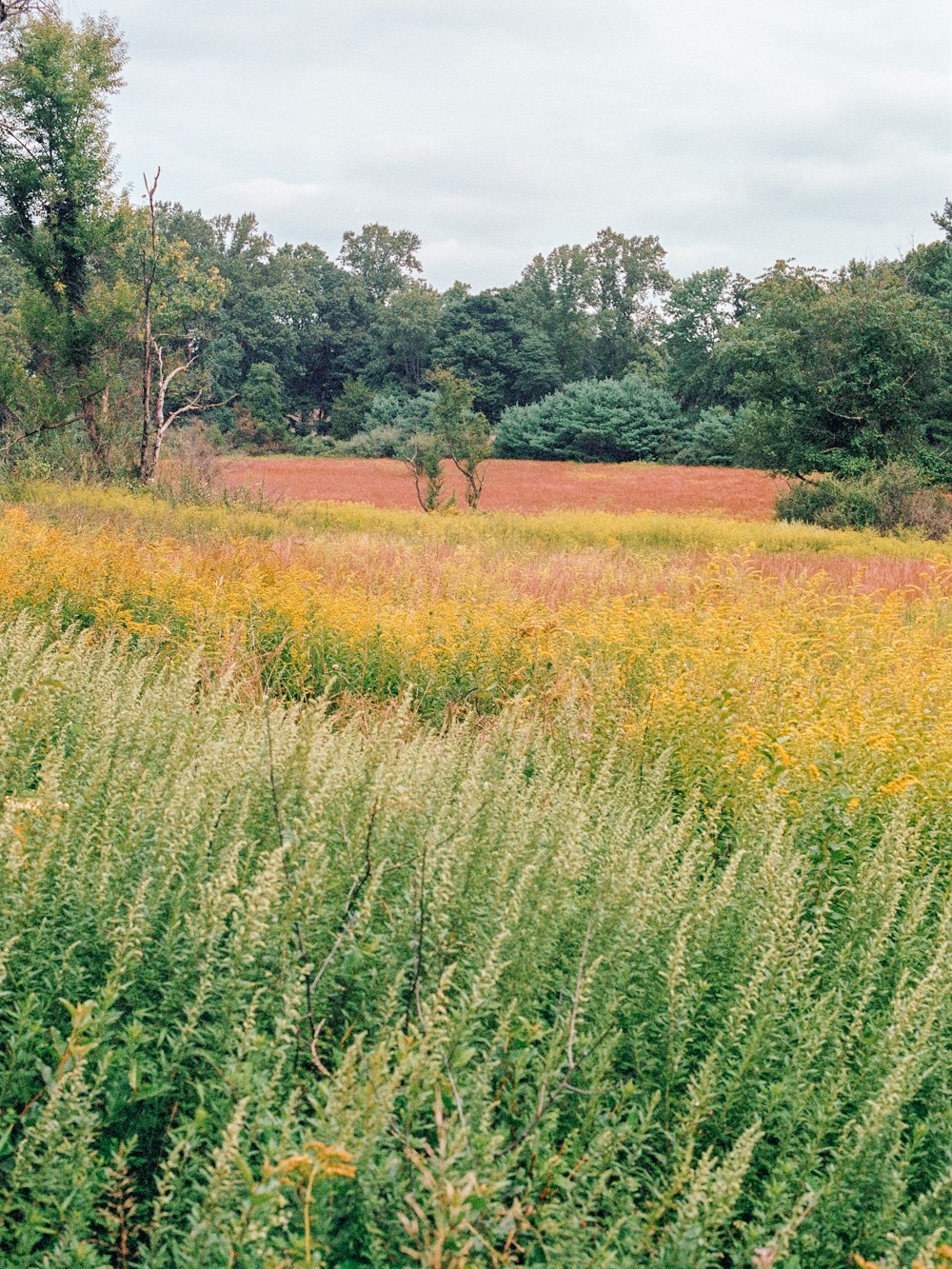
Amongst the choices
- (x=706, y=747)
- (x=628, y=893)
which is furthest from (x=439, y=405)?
(x=628, y=893)

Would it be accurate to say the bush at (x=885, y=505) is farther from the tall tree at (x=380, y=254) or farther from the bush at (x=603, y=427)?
the tall tree at (x=380, y=254)

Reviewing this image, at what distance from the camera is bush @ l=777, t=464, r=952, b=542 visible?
945 inches

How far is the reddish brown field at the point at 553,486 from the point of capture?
3384 centimetres

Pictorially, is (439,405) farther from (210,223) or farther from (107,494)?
(210,223)

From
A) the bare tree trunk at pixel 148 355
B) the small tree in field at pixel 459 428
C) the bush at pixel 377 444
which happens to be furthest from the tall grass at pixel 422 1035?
the bush at pixel 377 444

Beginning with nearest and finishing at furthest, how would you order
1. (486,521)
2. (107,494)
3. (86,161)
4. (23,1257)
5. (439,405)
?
(23,1257) < (107,494) < (486,521) < (86,161) < (439,405)

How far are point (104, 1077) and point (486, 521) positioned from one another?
19.0 metres

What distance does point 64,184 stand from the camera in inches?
885

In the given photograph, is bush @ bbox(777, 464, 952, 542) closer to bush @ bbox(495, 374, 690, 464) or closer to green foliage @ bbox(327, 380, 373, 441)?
bush @ bbox(495, 374, 690, 464)

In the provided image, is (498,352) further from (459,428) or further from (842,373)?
(459,428)

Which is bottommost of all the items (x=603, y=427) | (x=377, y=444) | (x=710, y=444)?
(x=377, y=444)

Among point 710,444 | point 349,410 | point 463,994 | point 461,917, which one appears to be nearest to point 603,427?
point 710,444

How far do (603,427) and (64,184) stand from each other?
3732cm

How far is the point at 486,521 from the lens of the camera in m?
20.5
